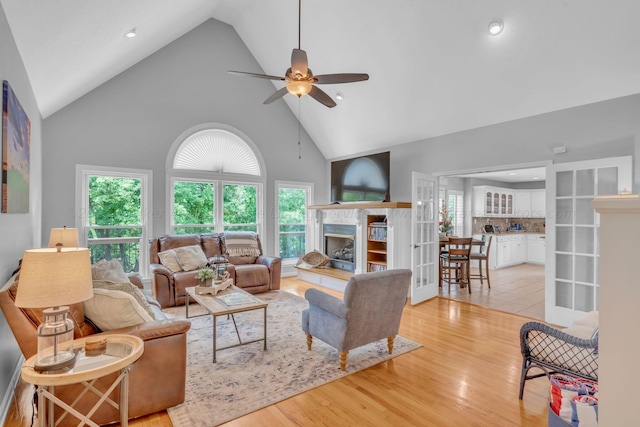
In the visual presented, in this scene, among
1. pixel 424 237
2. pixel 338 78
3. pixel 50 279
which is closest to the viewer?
pixel 50 279

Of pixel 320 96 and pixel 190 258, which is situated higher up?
pixel 320 96

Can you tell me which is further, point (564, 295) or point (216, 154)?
point (216, 154)

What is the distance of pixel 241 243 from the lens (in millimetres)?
5965

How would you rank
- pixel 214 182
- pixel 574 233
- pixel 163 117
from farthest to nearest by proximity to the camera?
pixel 214 182
pixel 163 117
pixel 574 233

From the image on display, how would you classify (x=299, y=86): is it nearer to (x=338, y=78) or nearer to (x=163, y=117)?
(x=338, y=78)

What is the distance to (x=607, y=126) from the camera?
369 cm

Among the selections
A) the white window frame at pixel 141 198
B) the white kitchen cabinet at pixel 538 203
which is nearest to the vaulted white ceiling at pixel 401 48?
the white window frame at pixel 141 198

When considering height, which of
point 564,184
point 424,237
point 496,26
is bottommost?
point 424,237

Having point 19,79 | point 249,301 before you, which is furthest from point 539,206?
point 19,79

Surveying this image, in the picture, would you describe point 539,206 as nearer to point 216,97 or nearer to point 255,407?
point 216,97

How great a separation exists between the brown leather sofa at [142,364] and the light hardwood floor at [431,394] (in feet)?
0.49

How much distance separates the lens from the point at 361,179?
21.9ft

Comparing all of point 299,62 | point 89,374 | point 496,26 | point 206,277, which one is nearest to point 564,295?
point 496,26

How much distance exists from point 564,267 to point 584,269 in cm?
21
